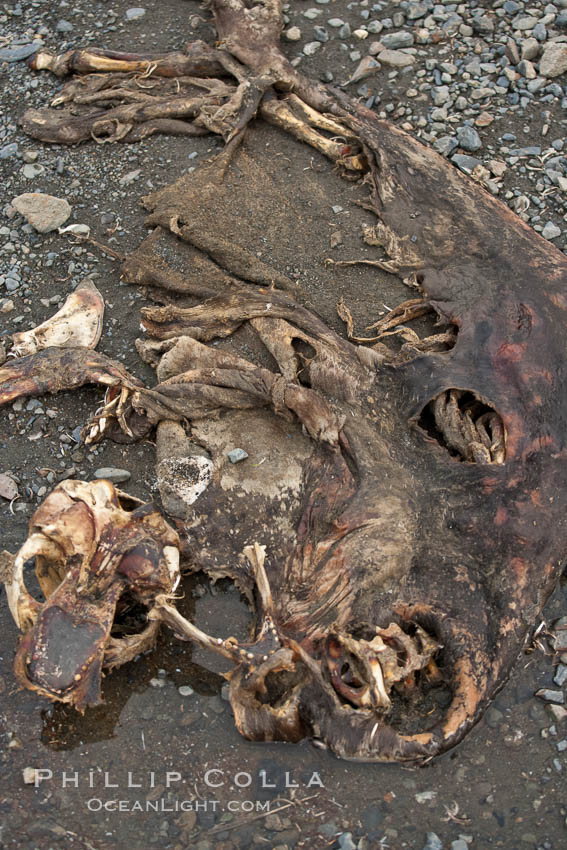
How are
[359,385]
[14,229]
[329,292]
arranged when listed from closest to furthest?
[359,385]
[329,292]
[14,229]

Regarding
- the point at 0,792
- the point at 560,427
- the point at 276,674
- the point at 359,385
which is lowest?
the point at 0,792

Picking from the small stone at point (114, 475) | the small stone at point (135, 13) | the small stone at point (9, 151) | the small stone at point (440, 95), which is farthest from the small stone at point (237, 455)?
the small stone at point (135, 13)

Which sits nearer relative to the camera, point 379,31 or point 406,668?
point 406,668

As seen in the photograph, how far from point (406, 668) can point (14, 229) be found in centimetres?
448

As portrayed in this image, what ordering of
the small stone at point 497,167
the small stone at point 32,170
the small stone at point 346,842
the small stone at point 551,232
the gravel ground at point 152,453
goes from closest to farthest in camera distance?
the small stone at point 346,842, the gravel ground at point 152,453, the small stone at point 551,232, the small stone at point 497,167, the small stone at point 32,170

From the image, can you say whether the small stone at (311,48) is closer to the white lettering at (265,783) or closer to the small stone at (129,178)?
the small stone at (129,178)

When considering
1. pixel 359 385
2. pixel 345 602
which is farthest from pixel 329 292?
pixel 345 602

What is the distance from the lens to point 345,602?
3674mm

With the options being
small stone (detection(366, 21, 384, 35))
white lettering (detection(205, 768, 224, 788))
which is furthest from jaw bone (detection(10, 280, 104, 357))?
small stone (detection(366, 21, 384, 35))

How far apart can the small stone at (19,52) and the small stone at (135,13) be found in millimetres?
878

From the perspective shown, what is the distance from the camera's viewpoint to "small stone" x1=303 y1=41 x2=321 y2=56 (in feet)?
23.2

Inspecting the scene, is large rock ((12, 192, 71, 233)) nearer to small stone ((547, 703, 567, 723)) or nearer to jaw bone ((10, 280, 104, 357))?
jaw bone ((10, 280, 104, 357))

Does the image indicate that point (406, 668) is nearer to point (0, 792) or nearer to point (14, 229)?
point (0, 792)

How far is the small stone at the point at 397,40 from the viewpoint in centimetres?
701
